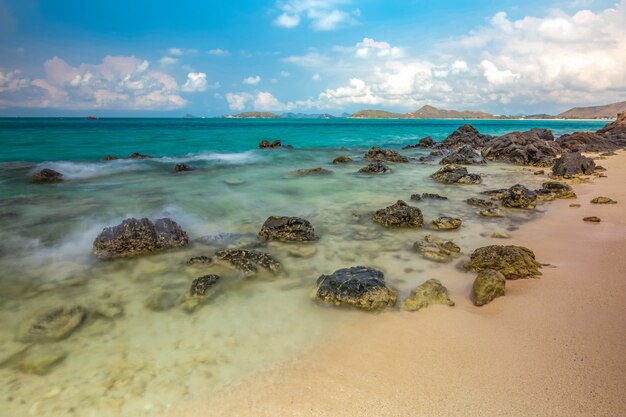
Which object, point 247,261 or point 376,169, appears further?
point 376,169

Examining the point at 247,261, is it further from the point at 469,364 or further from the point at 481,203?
the point at 481,203

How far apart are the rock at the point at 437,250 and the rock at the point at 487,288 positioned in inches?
51.5

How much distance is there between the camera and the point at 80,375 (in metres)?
3.55

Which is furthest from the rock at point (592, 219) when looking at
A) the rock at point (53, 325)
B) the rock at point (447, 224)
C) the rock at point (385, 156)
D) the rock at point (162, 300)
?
the rock at point (385, 156)

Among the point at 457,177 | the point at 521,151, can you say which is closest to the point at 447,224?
the point at 457,177

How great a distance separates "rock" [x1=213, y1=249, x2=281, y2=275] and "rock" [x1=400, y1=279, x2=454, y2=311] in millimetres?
2247

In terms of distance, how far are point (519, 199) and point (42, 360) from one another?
10883 mm

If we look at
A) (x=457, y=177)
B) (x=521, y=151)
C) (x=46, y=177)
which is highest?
(x=521, y=151)

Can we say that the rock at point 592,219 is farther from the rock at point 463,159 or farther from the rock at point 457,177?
the rock at point 463,159

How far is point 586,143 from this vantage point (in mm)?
31016

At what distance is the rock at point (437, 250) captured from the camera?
20.6 feet

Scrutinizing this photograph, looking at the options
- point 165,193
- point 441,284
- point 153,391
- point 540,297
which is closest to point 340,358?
point 153,391

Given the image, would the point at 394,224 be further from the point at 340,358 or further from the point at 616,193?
the point at 616,193

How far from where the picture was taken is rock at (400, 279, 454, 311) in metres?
4.68
